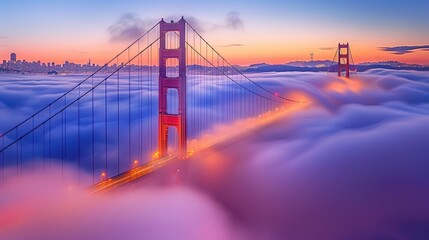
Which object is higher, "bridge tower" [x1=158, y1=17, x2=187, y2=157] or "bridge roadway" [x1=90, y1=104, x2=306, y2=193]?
"bridge tower" [x1=158, y1=17, x2=187, y2=157]

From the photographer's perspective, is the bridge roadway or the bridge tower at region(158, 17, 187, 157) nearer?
the bridge roadway

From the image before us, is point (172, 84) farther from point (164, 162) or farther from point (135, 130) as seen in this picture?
point (135, 130)

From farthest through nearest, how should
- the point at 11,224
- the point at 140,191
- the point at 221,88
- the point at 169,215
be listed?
1. the point at 221,88
2. the point at 169,215
3. the point at 140,191
4. the point at 11,224

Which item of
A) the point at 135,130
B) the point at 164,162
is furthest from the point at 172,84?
the point at 135,130

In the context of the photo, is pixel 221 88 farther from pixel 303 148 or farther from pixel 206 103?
pixel 303 148

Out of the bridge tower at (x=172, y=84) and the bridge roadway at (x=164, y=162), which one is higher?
the bridge tower at (x=172, y=84)

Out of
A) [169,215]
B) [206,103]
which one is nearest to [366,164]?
[169,215]

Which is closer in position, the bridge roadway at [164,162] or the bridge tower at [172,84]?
the bridge roadway at [164,162]

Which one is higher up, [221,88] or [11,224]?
[221,88]
